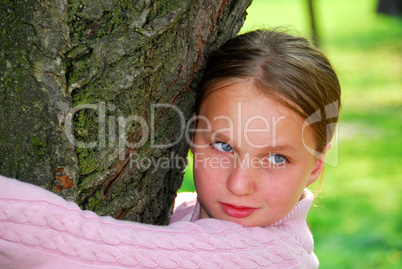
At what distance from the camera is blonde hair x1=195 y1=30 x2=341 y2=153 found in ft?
6.10

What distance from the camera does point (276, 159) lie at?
6.07 ft

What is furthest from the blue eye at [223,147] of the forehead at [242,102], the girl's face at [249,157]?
the forehead at [242,102]

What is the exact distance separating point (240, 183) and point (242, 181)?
10 millimetres

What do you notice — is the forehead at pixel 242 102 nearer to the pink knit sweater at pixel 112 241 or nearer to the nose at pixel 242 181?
the nose at pixel 242 181

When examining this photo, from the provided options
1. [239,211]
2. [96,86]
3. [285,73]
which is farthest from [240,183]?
[96,86]

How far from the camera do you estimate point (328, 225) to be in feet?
13.6

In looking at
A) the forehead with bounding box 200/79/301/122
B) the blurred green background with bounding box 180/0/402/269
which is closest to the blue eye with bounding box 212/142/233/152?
the forehead with bounding box 200/79/301/122

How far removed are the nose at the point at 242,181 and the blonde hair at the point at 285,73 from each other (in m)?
0.28

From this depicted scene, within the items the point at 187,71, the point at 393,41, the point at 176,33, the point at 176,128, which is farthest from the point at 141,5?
the point at 393,41

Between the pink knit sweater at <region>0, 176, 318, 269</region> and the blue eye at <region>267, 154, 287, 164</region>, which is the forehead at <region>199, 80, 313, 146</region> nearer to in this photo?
the blue eye at <region>267, 154, 287, 164</region>

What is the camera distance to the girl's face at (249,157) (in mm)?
1781

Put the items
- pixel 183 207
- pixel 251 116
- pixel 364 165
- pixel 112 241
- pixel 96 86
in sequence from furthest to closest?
pixel 364 165
pixel 183 207
pixel 251 116
pixel 96 86
pixel 112 241

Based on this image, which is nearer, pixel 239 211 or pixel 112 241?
pixel 112 241

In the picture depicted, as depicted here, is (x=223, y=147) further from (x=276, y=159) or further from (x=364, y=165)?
Result: (x=364, y=165)
